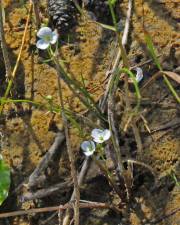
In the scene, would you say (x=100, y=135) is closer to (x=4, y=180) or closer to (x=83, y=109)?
(x=83, y=109)

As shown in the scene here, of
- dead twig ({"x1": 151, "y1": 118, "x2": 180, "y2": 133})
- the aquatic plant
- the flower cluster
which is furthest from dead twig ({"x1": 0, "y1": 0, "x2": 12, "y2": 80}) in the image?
dead twig ({"x1": 151, "y1": 118, "x2": 180, "y2": 133})

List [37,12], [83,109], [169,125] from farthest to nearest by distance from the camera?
1. [37,12]
2. [83,109]
3. [169,125]

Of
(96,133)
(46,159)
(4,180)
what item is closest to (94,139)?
(96,133)

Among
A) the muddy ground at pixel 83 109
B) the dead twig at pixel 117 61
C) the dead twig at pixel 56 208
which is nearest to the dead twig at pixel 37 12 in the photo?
the muddy ground at pixel 83 109

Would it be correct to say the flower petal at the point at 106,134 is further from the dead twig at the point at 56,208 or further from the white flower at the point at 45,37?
the white flower at the point at 45,37

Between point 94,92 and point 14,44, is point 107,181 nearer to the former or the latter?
point 94,92

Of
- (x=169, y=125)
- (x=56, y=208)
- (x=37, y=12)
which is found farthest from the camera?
(x=37, y=12)

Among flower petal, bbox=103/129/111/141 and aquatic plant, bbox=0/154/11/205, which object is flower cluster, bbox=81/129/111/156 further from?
aquatic plant, bbox=0/154/11/205
